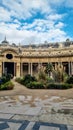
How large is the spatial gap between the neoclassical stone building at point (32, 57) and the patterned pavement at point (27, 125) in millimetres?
56320

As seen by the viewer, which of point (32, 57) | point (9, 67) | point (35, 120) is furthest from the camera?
point (9, 67)

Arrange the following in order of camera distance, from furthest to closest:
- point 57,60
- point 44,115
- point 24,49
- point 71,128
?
point 24,49 → point 57,60 → point 44,115 → point 71,128

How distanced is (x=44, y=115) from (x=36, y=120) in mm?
1371

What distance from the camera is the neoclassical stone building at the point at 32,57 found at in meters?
68.8

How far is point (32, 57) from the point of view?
72625 mm

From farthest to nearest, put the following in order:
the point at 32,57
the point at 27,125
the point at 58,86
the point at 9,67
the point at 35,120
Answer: the point at 9,67
the point at 32,57
the point at 58,86
the point at 35,120
the point at 27,125

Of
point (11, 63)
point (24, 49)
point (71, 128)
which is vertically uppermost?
point (24, 49)

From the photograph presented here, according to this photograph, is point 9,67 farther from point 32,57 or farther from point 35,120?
point 35,120

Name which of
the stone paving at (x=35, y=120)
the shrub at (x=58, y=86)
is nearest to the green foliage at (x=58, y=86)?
the shrub at (x=58, y=86)

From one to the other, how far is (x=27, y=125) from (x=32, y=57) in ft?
203

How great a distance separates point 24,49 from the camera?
247 ft

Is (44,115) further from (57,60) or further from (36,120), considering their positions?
(57,60)

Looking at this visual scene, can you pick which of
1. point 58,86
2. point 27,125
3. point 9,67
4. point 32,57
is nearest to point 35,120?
point 27,125

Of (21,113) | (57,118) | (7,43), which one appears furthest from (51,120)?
(7,43)
